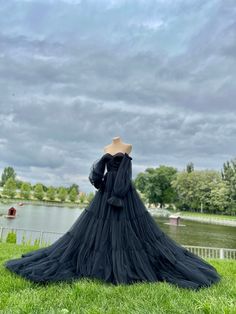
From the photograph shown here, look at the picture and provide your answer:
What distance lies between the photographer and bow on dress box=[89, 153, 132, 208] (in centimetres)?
316

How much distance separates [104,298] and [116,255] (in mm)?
694

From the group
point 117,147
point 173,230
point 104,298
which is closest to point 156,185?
point 173,230

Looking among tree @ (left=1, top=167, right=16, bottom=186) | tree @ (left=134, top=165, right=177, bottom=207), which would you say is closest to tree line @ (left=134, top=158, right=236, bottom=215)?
tree @ (left=134, top=165, right=177, bottom=207)

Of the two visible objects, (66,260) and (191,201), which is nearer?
(66,260)

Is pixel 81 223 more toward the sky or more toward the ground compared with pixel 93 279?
more toward the sky

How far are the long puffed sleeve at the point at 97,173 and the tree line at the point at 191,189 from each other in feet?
130

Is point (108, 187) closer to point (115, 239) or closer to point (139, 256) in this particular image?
point (115, 239)

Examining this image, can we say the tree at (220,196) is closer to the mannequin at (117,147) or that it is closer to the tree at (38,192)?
the tree at (38,192)

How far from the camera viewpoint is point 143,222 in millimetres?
3184

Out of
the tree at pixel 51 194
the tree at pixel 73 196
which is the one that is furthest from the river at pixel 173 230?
the tree at pixel 73 196

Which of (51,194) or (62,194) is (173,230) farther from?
(62,194)

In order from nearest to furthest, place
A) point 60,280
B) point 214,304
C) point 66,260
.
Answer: point 214,304 → point 60,280 → point 66,260

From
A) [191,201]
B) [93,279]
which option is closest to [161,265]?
[93,279]

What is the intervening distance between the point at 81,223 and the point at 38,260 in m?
0.54
